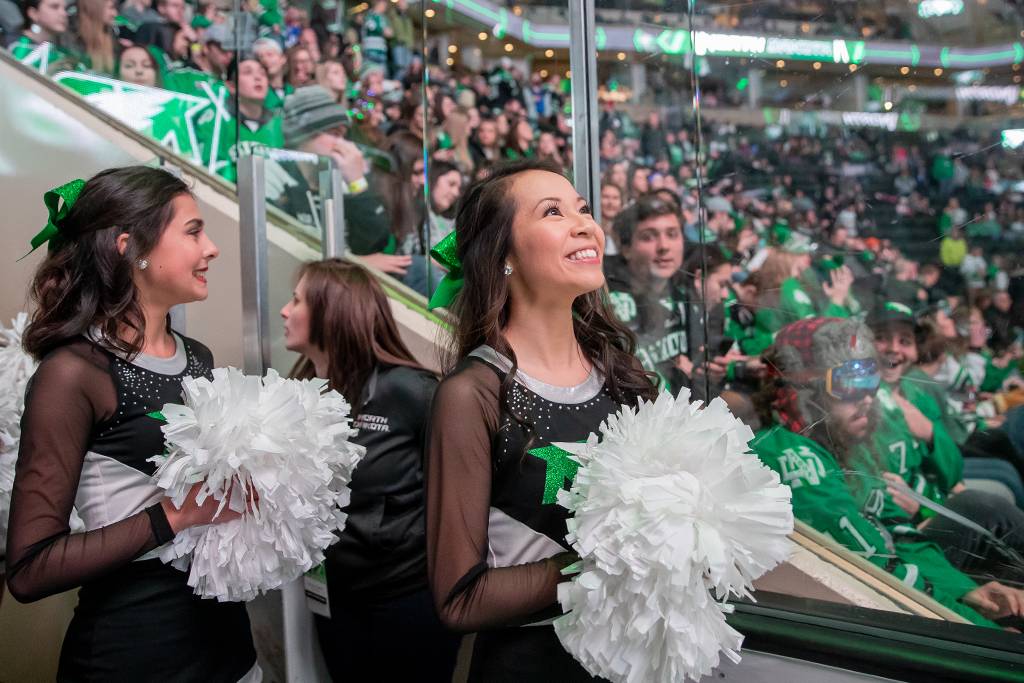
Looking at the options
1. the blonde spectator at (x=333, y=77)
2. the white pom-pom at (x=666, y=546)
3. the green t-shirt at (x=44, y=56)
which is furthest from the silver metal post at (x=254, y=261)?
the blonde spectator at (x=333, y=77)

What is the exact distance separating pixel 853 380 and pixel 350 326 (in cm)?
171

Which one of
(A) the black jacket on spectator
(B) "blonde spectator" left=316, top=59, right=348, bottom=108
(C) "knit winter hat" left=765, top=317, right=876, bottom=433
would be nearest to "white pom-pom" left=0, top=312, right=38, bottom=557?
(A) the black jacket on spectator

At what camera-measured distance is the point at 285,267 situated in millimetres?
2623

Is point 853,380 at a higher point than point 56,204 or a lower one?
lower

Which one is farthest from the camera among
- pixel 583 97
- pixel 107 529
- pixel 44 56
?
pixel 44 56

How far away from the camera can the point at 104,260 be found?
1641 mm

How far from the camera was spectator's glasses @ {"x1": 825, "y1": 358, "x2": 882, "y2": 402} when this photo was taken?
9.59 feet

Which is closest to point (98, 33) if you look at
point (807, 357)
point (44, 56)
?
point (44, 56)

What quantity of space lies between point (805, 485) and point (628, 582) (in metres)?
1.93

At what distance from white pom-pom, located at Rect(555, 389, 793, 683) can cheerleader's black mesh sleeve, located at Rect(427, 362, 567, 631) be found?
0.09m

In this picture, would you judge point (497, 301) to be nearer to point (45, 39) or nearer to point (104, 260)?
point (104, 260)

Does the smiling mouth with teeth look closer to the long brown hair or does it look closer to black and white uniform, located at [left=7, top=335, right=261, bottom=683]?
black and white uniform, located at [left=7, top=335, right=261, bottom=683]

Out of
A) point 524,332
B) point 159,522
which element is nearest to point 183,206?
point 159,522

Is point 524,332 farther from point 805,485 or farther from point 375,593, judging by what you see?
point 805,485
